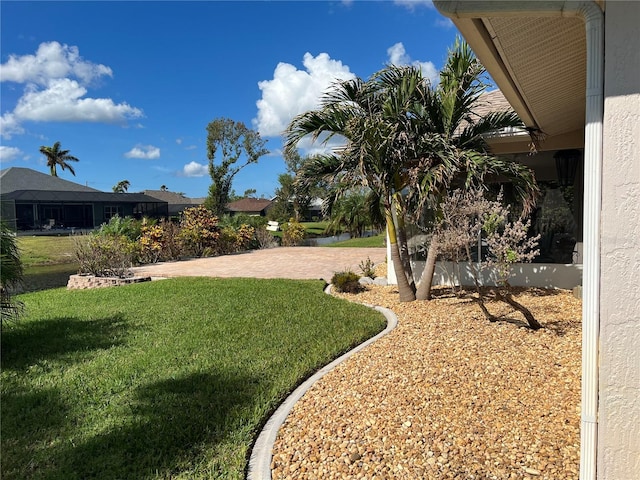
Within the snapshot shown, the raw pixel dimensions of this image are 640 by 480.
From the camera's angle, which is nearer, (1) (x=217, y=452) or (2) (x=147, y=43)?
(1) (x=217, y=452)

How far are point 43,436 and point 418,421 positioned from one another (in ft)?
10.4

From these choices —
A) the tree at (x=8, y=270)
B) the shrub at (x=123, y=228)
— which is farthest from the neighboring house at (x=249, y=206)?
the tree at (x=8, y=270)

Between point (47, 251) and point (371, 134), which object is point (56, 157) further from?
point (371, 134)

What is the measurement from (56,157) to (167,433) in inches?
2851

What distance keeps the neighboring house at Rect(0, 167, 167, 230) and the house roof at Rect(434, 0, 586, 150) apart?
36.8 m

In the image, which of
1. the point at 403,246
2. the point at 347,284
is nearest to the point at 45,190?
the point at 347,284

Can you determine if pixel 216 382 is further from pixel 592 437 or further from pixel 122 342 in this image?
pixel 592 437

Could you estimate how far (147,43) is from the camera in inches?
453

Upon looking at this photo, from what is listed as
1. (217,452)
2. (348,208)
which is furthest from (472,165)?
(348,208)

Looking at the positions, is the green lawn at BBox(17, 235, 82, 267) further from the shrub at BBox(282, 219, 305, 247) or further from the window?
the window

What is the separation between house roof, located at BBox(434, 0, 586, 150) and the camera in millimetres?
2527

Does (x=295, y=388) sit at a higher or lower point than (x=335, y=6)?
lower

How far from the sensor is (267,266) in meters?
14.9

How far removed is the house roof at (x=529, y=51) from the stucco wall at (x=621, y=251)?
393 millimetres
